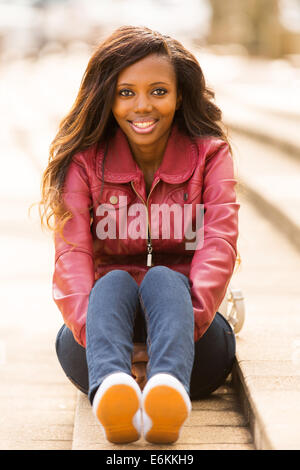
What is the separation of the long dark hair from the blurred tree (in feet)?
55.8

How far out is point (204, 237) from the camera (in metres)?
2.47

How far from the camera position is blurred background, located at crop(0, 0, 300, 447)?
140 inches

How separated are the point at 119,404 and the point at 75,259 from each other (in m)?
0.62

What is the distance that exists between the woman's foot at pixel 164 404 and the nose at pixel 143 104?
93cm

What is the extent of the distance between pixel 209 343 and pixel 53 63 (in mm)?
20187

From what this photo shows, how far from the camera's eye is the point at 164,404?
196cm

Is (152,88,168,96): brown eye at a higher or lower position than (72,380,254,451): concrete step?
higher

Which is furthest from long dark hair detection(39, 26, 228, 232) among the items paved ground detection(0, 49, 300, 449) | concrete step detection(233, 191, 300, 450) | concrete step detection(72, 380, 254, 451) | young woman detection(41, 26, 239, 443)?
concrete step detection(233, 191, 300, 450)

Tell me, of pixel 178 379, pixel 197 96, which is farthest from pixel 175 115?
pixel 178 379

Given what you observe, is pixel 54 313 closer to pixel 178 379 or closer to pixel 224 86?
pixel 178 379

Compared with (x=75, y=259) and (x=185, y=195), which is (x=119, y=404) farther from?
(x=185, y=195)

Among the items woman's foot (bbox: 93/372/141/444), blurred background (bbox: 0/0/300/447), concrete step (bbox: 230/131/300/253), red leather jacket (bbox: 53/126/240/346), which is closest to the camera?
woman's foot (bbox: 93/372/141/444)

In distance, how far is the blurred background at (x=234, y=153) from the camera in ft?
11.7

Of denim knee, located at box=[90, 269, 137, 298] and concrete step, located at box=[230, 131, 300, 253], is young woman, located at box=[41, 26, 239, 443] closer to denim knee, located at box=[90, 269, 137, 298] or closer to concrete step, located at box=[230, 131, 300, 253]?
denim knee, located at box=[90, 269, 137, 298]
